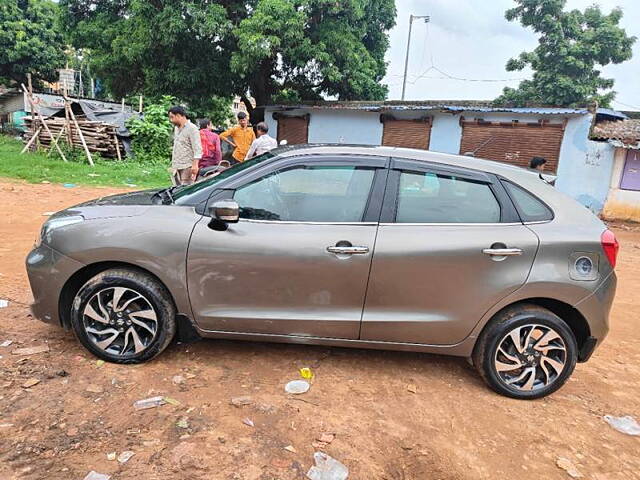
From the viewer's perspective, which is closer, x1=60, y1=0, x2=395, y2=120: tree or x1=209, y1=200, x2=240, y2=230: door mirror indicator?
x1=209, y1=200, x2=240, y2=230: door mirror indicator

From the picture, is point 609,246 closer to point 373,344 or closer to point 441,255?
point 441,255

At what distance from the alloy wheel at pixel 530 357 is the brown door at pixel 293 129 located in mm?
15502

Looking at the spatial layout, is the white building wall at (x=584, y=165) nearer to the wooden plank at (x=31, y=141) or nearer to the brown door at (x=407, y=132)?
the brown door at (x=407, y=132)

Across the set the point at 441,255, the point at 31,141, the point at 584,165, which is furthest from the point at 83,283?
the point at 31,141

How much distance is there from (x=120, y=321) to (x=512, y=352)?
103 inches

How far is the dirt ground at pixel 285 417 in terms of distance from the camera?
2393mm

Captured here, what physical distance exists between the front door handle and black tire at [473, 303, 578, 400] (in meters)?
1.00

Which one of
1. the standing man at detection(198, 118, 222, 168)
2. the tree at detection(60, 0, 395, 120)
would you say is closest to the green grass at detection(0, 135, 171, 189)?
the tree at detection(60, 0, 395, 120)

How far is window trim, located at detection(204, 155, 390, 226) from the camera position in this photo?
310cm

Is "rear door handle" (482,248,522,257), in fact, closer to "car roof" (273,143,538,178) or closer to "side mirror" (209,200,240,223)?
"car roof" (273,143,538,178)

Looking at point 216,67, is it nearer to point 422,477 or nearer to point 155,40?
point 155,40

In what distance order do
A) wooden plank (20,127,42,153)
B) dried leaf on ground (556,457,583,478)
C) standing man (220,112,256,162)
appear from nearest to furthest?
dried leaf on ground (556,457,583,478)
standing man (220,112,256,162)
wooden plank (20,127,42,153)

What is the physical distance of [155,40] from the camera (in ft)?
51.9

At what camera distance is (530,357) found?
3.14 meters
